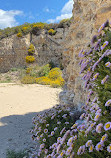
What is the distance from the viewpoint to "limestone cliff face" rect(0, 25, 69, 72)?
1875cm

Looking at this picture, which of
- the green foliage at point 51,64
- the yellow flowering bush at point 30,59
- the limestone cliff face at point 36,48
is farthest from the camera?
the limestone cliff face at point 36,48

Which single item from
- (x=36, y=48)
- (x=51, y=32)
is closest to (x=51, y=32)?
(x=51, y=32)

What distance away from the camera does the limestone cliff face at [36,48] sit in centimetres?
1875

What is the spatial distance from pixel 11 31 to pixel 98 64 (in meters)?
19.9

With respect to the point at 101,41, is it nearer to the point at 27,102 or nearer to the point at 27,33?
the point at 27,102

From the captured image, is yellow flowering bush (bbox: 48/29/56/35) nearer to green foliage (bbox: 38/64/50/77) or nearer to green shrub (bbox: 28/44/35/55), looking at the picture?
green shrub (bbox: 28/44/35/55)

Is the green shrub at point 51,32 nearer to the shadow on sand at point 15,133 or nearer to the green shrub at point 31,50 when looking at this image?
the green shrub at point 31,50

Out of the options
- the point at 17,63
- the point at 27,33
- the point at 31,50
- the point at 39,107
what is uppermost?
the point at 27,33

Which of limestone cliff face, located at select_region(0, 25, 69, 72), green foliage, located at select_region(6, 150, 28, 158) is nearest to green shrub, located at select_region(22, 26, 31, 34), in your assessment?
limestone cliff face, located at select_region(0, 25, 69, 72)

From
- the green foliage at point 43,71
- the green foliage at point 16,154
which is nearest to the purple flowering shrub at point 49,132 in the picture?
the green foliage at point 16,154

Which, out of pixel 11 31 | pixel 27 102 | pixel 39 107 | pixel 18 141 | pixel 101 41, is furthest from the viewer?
pixel 11 31

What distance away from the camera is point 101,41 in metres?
1.72

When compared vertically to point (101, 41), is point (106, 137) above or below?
below

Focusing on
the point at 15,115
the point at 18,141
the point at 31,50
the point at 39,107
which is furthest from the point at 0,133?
the point at 31,50
